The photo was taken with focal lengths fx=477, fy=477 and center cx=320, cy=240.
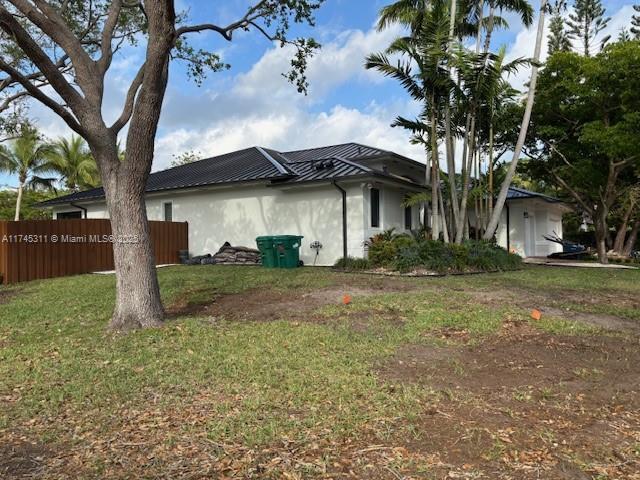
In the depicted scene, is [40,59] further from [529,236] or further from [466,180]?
[529,236]

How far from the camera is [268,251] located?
14109 millimetres

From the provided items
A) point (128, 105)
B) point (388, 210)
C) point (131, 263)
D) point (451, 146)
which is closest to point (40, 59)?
point (128, 105)

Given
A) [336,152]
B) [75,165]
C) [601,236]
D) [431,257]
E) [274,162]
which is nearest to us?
[431,257]

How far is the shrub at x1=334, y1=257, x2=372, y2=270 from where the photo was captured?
1288 centimetres

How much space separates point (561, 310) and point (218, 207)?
492 inches

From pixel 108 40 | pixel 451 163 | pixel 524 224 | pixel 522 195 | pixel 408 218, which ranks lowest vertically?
pixel 524 224

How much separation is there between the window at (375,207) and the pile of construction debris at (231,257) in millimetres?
3894

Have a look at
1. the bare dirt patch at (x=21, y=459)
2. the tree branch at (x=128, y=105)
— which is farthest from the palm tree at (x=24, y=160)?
the bare dirt patch at (x=21, y=459)

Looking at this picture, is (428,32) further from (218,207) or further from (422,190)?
(218,207)

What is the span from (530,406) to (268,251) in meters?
11.0

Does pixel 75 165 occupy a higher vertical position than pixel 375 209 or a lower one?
higher

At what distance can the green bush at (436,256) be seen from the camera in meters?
11.9

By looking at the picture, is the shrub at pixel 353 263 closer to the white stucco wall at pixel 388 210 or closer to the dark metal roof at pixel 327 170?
the white stucco wall at pixel 388 210

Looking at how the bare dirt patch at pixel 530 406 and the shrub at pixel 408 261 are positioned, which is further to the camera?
the shrub at pixel 408 261
